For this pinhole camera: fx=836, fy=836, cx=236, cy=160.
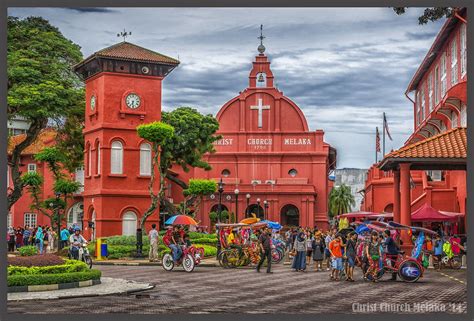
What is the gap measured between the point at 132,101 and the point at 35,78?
7260 mm

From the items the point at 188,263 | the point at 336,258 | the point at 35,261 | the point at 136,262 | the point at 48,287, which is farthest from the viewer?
the point at 136,262

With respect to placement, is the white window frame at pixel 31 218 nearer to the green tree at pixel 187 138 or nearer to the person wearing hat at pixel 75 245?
the green tree at pixel 187 138

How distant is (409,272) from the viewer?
2309 cm

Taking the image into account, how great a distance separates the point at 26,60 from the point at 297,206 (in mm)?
34824

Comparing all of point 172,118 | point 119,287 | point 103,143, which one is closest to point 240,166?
point 172,118

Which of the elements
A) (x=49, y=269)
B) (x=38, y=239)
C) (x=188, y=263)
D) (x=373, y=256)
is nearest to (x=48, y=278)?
(x=49, y=269)

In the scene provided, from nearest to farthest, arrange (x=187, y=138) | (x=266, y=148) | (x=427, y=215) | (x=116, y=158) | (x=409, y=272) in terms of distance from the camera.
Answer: (x=409, y=272) → (x=427, y=215) → (x=116, y=158) → (x=187, y=138) → (x=266, y=148)

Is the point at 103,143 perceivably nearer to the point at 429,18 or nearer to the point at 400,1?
the point at 429,18

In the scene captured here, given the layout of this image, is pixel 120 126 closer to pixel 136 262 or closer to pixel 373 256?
pixel 136 262

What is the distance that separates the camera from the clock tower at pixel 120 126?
4153 centimetres

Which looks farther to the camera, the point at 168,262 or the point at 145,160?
the point at 145,160

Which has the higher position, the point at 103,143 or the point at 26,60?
the point at 26,60

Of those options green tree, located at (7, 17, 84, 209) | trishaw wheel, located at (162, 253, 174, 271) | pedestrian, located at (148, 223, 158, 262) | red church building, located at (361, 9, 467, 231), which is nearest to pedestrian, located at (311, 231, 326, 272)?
red church building, located at (361, 9, 467, 231)

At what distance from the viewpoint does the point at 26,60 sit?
115 feet
